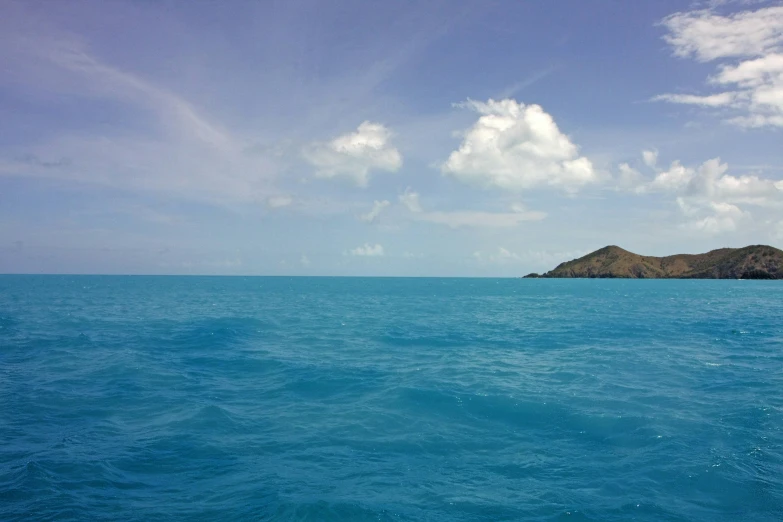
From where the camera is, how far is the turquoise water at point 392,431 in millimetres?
13969

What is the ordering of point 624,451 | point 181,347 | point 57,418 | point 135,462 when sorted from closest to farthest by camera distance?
point 135,462 < point 624,451 < point 57,418 < point 181,347

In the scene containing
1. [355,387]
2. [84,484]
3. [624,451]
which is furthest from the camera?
[355,387]

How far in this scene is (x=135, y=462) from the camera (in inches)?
657

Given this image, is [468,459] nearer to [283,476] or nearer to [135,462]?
[283,476]

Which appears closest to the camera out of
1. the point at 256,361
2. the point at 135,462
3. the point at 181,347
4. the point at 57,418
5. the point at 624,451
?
the point at 135,462

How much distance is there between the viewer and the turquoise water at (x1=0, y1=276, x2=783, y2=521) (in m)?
14.0

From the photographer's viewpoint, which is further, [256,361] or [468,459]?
[256,361]

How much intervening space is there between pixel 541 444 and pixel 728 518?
6775mm

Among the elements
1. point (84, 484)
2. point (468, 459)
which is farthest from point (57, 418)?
point (468, 459)

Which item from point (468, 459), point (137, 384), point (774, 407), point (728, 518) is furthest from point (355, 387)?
point (774, 407)

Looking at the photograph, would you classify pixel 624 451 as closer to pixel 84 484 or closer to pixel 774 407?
pixel 774 407

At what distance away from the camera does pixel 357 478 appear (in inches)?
615

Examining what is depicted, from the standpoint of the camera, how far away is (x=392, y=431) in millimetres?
20406

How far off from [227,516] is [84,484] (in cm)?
557
